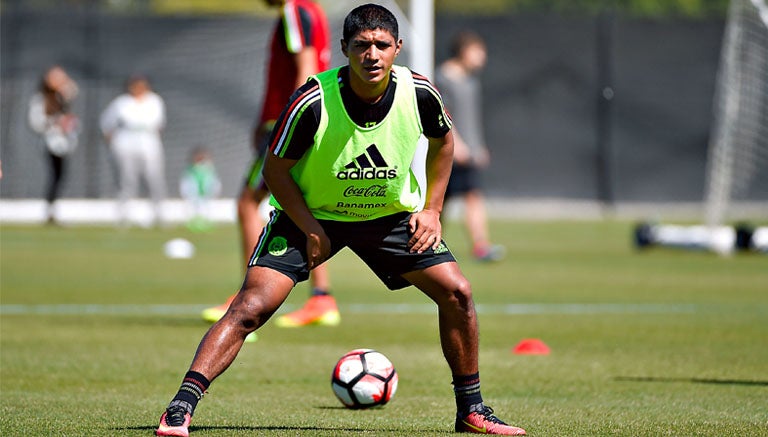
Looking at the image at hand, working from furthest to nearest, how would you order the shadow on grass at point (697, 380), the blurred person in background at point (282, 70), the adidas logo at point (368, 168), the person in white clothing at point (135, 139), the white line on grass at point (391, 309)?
the person in white clothing at point (135, 139)
the white line on grass at point (391, 309)
the blurred person in background at point (282, 70)
the shadow on grass at point (697, 380)
the adidas logo at point (368, 168)

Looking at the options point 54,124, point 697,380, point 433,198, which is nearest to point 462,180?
point 697,380

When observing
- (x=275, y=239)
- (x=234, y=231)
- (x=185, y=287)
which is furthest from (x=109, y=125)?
(x=275, y=239)

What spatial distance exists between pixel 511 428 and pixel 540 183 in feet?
82.5

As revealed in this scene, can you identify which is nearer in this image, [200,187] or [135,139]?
[135,139]

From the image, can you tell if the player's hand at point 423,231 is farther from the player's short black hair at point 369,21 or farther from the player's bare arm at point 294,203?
the player's short black hair at point 369,21

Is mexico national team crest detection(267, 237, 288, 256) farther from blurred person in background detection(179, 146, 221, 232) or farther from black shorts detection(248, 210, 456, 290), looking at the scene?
blurred person in background detection(179, 146, 221, 232)

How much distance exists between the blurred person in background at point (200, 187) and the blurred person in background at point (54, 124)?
2.48 m

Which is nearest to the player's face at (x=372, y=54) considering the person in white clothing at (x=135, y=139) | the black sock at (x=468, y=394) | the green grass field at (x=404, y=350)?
the black sock at (x=468, y=394)

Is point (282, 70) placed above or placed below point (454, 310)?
above

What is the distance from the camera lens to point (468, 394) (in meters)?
5.88

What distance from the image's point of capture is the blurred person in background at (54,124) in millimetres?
24875

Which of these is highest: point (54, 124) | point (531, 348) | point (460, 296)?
point (54, 124)

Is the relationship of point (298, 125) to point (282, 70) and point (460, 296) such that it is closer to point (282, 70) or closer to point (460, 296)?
point (460, 296)

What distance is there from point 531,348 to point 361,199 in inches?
130
